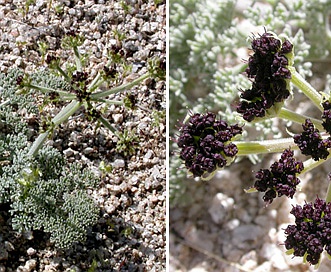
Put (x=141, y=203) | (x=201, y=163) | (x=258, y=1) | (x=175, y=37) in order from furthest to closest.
Result: (x=258, y=1), (x=175, y=37), (x=141, y=203), (x=201, y=163)

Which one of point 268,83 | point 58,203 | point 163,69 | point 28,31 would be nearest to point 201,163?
point 268,83

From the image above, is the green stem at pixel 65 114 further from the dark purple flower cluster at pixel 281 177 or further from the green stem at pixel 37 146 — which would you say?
the dark purple flower cluster at pixel 281 177

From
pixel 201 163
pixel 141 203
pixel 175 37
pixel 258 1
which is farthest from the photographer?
pixel 258 1

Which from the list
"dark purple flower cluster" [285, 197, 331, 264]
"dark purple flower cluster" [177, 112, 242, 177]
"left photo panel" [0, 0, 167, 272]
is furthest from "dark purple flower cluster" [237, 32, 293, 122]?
"left photo panel" [0, 0, 167, 272]

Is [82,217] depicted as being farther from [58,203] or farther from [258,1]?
[258,1]

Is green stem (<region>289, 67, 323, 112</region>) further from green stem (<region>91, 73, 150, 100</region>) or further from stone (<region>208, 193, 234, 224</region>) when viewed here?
stone (<region>208, 193, 234, 224</region>)

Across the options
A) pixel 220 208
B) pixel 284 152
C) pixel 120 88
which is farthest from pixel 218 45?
pixel 284 152

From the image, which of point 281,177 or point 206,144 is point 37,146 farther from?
point 281,177

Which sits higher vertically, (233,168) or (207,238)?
(233,168)
